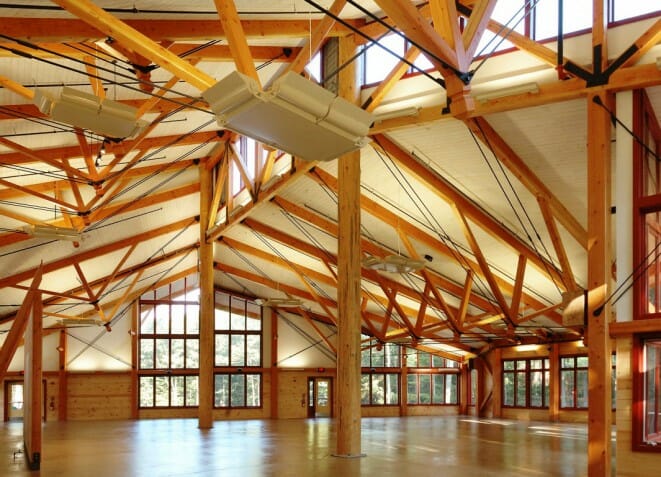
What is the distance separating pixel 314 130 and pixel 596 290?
442 centimetres

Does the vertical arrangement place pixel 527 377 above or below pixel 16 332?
below

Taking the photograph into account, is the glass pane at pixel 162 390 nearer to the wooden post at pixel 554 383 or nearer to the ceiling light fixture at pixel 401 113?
the wooden post at pixel 554 383

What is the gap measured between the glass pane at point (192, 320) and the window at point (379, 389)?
22.5 ft

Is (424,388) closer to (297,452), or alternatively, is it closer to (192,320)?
(192,320)

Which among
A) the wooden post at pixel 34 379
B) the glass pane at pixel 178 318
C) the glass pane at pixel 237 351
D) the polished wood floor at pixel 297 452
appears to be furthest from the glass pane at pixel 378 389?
the wooden post at pixel 34 379

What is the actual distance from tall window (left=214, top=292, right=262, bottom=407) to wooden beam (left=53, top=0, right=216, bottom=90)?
21500mm

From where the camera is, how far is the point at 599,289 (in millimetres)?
8398

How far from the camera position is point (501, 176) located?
12.6 m

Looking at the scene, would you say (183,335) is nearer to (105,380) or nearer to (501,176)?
(105,380)

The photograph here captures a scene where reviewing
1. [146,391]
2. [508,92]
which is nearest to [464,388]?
[146,391]

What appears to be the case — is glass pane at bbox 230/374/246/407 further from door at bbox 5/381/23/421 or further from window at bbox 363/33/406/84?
window at bbox 363/33/406/84

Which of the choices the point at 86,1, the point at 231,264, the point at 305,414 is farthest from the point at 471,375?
the point at 86,1

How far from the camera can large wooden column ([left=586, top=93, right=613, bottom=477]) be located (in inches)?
321

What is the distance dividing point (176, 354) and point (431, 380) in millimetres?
10341
